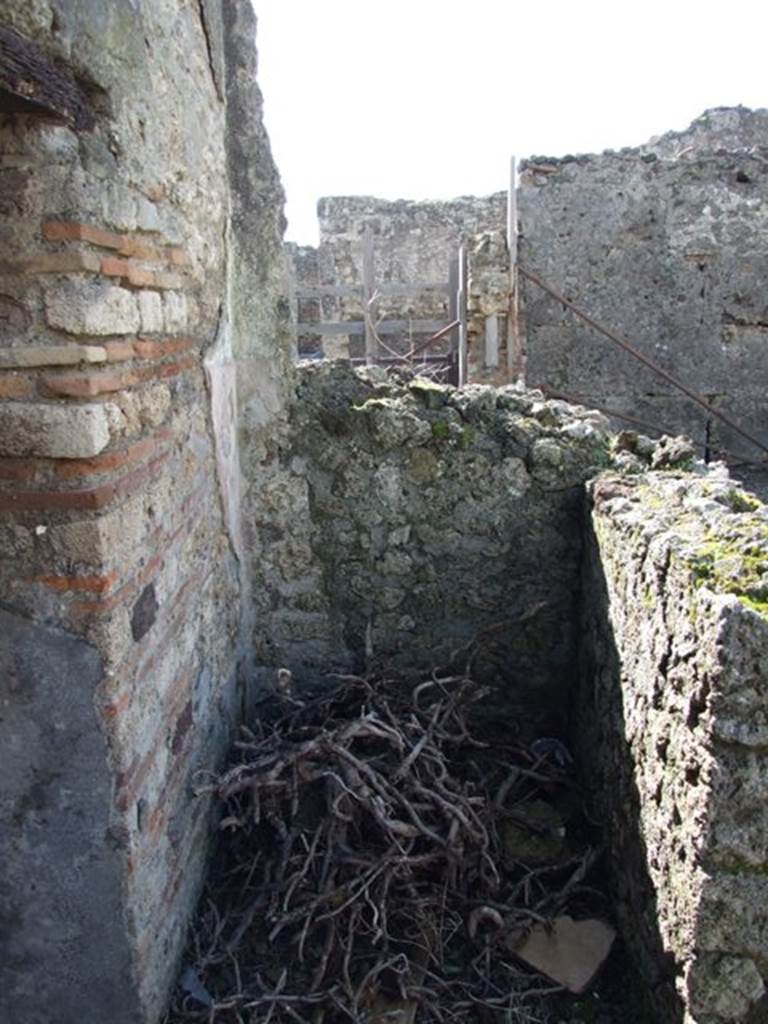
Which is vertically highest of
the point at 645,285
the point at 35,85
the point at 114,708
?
the point at 35,85

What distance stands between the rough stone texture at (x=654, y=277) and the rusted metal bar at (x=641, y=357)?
0.08 meters

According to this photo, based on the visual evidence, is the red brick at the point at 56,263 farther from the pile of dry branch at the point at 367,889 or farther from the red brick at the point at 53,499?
the pile of dry branch at the point at 367,889

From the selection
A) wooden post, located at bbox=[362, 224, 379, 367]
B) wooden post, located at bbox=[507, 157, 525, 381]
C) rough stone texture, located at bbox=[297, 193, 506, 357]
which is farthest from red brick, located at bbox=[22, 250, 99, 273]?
rough stone texture, located at bbox=[297, 193, 506, 357]

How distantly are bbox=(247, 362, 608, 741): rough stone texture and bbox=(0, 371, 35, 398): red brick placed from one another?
1519mm

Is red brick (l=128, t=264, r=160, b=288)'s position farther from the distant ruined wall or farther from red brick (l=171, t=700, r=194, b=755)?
the distant ruined wall

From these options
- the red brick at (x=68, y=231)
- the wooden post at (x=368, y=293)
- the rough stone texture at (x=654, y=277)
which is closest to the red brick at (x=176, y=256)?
the red brick at (x=68, y=231)

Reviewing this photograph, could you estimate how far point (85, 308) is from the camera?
6.01 feet

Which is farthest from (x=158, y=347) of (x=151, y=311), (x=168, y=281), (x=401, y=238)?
(x=401, y=238)

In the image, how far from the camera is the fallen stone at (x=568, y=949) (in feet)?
8.14

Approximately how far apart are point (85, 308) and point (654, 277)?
5.08 m

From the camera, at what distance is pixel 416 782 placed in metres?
2.74

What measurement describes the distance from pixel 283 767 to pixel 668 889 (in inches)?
47.6

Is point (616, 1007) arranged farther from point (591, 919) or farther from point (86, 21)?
point (86, 21)

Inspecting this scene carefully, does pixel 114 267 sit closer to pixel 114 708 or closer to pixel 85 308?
pixel 85 308
